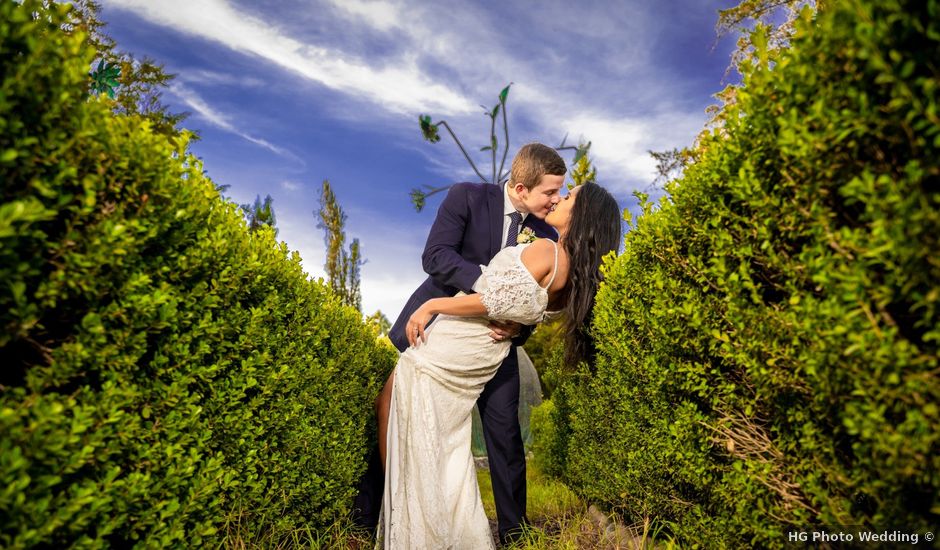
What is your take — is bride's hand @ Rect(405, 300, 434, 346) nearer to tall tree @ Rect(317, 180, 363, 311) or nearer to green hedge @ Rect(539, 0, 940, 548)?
green hedge @ Rect(539, 0, 940, 548)

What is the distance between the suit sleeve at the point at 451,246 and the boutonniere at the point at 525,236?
0.46 m

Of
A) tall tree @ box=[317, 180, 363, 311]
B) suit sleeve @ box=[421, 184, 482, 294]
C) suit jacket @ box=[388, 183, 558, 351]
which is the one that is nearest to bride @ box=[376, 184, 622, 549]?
suit sleeve @ box=[421, 184, 482, 294]

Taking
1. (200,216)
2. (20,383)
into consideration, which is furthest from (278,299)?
(20,383)

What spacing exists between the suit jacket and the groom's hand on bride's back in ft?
1.58

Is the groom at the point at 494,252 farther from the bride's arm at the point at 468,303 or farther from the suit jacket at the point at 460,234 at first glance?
the bride's arm at the point at 468,303

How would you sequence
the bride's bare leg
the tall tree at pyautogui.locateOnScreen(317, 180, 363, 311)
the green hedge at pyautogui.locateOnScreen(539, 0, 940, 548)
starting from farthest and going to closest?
the tall tree at pyautogui.locateOnScreen(317, 180, 363, 311) → the bride's bare leg → the green hedge at pyautogui.locateOnScreen(539, 0, 940, 548)

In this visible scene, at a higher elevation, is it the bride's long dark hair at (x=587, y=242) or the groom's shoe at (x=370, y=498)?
the bride's long dark hair at (x=587, y=242)

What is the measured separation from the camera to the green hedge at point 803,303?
173cm

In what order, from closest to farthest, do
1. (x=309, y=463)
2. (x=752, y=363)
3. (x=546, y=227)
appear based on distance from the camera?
(x=752, y=363) → (x=309, y=463) → (x=546, y=227)

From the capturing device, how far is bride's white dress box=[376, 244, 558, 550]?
3.90 meters

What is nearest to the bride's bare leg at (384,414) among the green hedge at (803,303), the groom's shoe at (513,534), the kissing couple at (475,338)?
the kissing couple at (475,338)

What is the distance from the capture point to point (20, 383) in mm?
2203

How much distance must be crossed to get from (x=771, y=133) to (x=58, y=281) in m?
2.72

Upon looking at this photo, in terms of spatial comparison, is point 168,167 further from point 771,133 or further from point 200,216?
point 771,133
